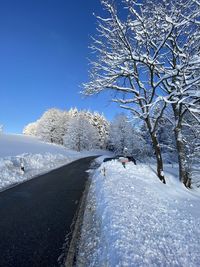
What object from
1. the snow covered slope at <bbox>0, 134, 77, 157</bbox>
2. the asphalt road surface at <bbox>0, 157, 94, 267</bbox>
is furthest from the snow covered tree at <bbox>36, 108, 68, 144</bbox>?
the asphalt road surface at <bbox>0, 157, 94, 267</bbox>

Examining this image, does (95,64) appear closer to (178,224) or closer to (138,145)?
(178,224)

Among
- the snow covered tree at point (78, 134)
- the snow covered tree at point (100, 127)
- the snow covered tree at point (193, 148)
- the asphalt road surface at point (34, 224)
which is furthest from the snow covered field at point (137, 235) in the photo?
the snow covered tree at point (100, 127)

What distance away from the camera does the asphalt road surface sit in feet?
19.7

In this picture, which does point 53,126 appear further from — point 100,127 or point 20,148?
point 20,148

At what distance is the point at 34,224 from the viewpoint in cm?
816

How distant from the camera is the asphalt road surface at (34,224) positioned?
5994mm

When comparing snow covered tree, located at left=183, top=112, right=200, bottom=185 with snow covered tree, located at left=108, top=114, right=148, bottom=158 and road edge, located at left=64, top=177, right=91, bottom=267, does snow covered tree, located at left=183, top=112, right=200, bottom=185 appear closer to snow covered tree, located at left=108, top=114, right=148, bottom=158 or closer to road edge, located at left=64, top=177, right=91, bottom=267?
road edge, located at left=64, top=177, right=91, bottom=267

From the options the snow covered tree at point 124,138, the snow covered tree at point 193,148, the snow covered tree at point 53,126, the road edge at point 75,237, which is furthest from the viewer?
the snow covered tree at point 53,126

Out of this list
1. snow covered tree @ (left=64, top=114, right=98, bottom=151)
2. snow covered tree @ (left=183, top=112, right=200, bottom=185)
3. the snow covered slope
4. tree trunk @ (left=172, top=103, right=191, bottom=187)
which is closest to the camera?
tree trunk @ (left=172, top=103, right=191, bottom=187)

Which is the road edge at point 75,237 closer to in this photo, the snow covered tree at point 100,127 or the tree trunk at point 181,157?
the tree trunk at point 181,157

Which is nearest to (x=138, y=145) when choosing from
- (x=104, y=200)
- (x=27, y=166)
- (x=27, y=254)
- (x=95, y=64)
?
(x=27, y=166)

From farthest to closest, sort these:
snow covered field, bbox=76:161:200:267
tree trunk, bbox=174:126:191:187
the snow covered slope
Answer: the snow covered slope
tree trunk, bbox=174:126:191:187
snow covered field, bbox=76:161:200:267

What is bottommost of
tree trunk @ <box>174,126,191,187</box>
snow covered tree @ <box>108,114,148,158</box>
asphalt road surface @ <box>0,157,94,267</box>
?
asphalt road surface @ <box>0,157,94,267</box>

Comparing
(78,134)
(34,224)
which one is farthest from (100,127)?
(34,224)
